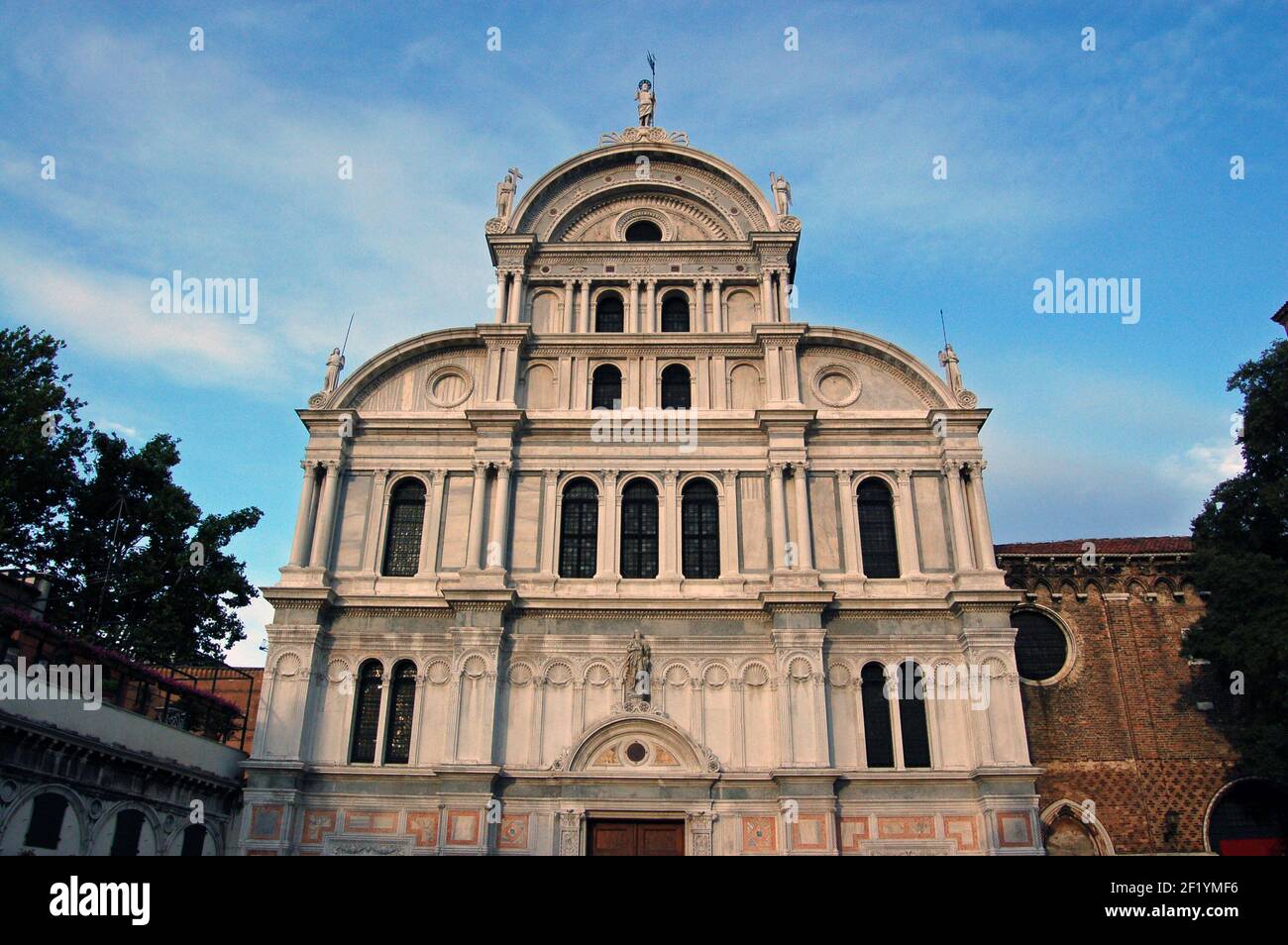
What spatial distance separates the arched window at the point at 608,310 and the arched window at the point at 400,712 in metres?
11.4

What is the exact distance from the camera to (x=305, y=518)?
2466 centimetres

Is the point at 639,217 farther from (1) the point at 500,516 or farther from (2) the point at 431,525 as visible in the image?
(2) the point at 431,525

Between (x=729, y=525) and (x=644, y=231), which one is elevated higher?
(x=644, y=231)

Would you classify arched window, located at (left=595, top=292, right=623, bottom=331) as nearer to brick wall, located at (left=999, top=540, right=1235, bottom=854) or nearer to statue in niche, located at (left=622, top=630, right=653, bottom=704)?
statue in niche, located at (left=622, top=630, right=653, bottom=704)

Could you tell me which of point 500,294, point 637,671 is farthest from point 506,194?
point 637,671

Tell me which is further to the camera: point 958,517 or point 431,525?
point 431,525

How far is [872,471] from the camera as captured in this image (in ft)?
82.7

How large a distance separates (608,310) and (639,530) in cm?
730

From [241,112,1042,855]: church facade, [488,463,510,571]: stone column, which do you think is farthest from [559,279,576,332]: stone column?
[488,463,510,571]: stone column

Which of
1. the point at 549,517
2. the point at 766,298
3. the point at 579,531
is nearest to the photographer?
the point at 549,517

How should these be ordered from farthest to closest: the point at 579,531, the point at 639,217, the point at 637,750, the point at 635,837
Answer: the point at 639,217, the point at 579,531, the point at 637,750, the point at 635,837
